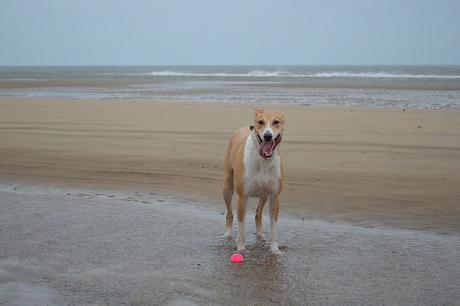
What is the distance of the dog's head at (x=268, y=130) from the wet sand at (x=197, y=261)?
1.23 metres

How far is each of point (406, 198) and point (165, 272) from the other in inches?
178

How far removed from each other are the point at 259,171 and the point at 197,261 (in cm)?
124

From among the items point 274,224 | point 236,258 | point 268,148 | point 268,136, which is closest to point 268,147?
point 268,148

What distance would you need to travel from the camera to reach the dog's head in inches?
251

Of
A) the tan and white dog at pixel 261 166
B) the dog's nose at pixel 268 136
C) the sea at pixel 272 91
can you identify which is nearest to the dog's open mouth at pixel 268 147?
the tan and white dog at pixel 261 166

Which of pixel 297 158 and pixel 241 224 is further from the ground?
pixel 241 224

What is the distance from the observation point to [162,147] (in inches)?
533

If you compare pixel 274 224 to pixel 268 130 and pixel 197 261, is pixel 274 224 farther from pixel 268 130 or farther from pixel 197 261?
pixel 268 130

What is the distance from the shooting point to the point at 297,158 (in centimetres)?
1198

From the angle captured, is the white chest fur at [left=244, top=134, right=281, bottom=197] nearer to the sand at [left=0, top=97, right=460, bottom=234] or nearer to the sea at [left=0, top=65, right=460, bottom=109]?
the sand at [left=0, top=97, right=460, bottom=234]

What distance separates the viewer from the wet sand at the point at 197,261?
17.8ft

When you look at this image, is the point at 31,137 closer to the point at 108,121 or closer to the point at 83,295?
the point at 108,121

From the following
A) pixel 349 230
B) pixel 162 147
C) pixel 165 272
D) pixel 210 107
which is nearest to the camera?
pixel 165 272

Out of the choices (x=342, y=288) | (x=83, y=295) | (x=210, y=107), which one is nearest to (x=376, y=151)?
(x=342, y=288)
